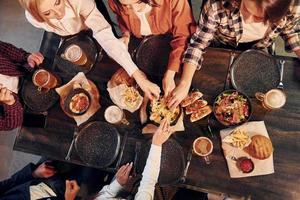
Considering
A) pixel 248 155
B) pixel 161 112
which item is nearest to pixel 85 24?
pixel 161 112

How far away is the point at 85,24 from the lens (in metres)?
2.63

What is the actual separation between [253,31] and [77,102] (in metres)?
1.29

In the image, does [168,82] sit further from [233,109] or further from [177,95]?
[233,109]

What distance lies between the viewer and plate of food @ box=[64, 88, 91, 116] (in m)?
2.53

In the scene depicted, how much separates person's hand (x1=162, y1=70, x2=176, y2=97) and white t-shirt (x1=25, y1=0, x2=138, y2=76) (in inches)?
9.0

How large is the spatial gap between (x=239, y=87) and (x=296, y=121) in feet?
1.32

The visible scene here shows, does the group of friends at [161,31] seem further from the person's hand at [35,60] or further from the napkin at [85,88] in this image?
the napkin at [85,88]

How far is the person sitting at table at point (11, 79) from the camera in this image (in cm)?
269

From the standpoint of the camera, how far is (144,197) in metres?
2.36

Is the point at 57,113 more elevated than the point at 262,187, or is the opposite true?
the point at 262,187

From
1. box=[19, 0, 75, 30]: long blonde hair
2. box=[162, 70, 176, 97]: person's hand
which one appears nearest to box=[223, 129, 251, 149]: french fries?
box=[162, 70, 176, 97]: person's hand

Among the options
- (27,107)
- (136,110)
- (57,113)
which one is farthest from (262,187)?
(27,107)

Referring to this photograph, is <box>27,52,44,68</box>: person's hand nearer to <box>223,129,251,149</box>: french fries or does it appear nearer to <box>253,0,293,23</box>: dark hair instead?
<box>223,129,251,149</box>: french fries

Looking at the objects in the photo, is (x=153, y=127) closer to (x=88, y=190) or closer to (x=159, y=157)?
(x=159, y=157)
